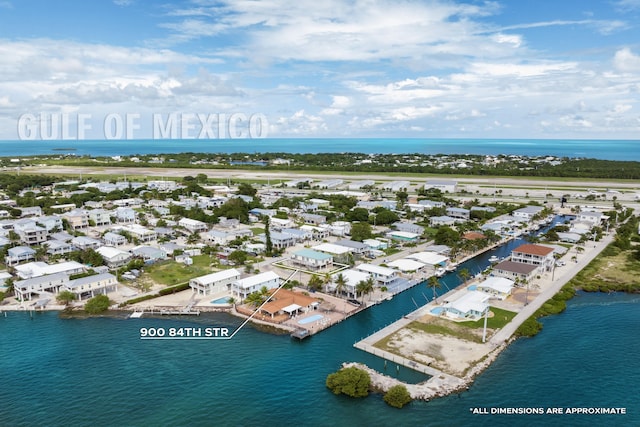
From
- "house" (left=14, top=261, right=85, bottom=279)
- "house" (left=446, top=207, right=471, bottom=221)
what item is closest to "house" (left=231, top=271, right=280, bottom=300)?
"house" (left=14, top=261, right=85, bottom=279)

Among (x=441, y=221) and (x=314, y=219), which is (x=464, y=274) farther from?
(x=314, y=219)

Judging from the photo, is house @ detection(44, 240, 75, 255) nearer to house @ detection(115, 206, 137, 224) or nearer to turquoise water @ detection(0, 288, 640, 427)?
house @ detection(115, 206, 137, 224)

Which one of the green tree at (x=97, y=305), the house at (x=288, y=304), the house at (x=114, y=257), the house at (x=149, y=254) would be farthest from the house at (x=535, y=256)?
the house at (x=114, y=257)

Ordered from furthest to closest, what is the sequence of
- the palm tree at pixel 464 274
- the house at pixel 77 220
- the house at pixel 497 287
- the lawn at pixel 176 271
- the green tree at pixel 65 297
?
the house at pixel 77 220 → the lawn at pixel 176 271 → the palm tree at pixel 464 274 → the house at pixel 497 287 → the green tree at pixel 65 297

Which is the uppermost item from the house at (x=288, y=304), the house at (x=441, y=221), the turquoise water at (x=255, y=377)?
the house at (x=441, y=221)

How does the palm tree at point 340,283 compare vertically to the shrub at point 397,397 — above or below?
above

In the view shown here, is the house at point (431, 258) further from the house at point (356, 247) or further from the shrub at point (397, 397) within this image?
the shrub at point (397, 397)

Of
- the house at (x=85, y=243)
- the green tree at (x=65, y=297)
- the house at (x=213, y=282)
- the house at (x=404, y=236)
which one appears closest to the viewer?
the green tree at (x=65, y=297)

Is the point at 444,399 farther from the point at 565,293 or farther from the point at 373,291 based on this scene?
the point at 565,293
